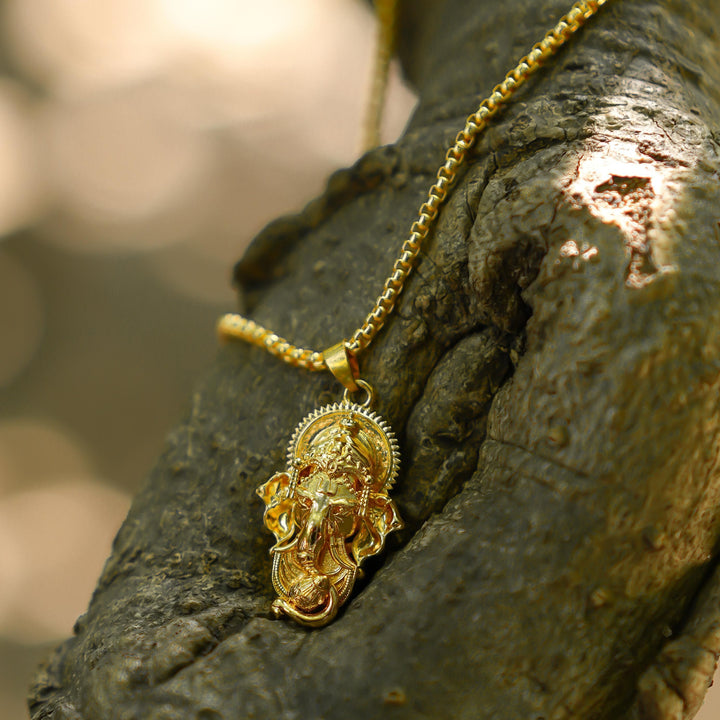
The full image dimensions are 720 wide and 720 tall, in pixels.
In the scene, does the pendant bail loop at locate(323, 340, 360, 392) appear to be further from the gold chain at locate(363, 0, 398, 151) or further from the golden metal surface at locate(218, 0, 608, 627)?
the gold chain at locate(363, 0, 398, 151)

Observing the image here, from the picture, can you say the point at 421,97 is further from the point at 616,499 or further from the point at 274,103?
the point at 274,103

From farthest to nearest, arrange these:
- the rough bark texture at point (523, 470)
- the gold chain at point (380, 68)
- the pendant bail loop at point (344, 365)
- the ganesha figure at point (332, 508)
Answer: the gold chain at point (380, 68) < the pendant bail loop at point (344, 365) < the ganesha figure at point (332, 508) < the rough bark texture at point (523, 470)

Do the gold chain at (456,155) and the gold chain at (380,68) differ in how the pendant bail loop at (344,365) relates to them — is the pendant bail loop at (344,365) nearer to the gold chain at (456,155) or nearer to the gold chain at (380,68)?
the gold chain at (456,155)

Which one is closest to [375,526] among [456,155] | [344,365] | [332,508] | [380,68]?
[332,508]

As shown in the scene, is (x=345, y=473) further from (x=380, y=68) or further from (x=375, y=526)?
(x=380, y=68)

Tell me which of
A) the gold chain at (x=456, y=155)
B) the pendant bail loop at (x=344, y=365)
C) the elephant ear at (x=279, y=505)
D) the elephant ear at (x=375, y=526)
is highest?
the gold chain at (x=456, y=155)

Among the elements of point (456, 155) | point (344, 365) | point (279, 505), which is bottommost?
point (279, 505)

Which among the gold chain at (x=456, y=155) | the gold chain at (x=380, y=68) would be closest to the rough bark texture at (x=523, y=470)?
the gold chain at (x=456, y=155)
